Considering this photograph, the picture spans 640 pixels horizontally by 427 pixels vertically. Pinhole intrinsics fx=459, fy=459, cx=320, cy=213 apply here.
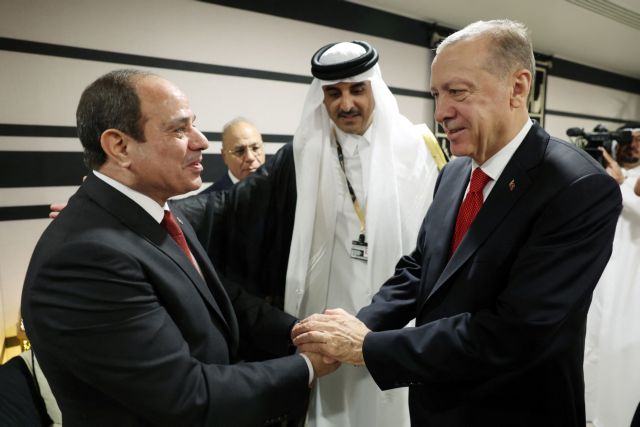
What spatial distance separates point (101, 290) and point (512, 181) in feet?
3.52

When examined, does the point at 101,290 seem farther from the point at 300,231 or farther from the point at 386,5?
the point at 386,5

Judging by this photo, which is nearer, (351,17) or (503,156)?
(503,156)

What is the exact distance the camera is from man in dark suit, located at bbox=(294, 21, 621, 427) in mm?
1149

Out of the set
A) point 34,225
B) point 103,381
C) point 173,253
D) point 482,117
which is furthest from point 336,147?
point 34,225

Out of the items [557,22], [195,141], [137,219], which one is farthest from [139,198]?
[557,22]

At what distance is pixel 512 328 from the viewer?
1171 mm

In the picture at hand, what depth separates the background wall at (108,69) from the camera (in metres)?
2.78

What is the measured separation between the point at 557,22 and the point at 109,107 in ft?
19.8

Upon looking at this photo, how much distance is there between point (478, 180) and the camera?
140 centimetres

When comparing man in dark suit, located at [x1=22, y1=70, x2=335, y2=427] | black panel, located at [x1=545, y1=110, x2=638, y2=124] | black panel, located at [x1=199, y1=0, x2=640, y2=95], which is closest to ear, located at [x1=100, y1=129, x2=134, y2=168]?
man in dark suit, located at [x1=22, y1=70, x2=335, y2=427]

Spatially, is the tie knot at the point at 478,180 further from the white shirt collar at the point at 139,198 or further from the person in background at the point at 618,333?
the person in background at the point at 618,333

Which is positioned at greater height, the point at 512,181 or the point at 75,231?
the point at 512,181

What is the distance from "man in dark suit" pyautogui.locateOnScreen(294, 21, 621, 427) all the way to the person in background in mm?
2364

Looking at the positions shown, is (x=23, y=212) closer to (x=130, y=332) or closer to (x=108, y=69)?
(x=108, y=69)
